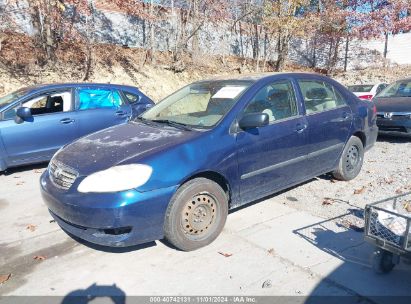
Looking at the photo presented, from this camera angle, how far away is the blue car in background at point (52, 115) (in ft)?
20.3

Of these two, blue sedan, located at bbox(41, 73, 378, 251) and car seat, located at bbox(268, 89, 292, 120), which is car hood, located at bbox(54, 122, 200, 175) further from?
car seat, located at bbox(268, 89, 292, 120)

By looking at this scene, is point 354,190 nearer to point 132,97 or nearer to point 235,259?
point 235,259

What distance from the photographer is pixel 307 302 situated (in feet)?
9.41

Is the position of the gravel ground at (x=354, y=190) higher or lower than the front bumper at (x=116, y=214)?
Answer: lower

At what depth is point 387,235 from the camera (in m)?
2.95

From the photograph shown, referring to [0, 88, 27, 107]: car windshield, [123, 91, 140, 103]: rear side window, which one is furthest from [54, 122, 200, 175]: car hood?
[123, 91, 140, 103]: rear side window

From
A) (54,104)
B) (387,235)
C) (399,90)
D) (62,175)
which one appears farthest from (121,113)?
(399,90)

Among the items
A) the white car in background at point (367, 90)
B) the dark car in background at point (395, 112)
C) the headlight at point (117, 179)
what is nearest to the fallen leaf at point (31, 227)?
the headlight at point (117, 179)

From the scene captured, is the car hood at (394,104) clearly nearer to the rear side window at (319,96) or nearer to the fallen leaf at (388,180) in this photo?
the fallen leaf at (388,180)

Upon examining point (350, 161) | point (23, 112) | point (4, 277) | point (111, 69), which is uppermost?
point (111, 69)

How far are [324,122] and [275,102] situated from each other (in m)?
0.86

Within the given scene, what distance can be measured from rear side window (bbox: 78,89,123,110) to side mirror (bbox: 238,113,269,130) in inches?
161

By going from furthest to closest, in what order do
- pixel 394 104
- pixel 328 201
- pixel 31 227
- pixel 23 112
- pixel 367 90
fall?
1. pixel 367 90
2. pixel 394 104
3. pixel 23 112
4. pixel 328 201
5. pixel 31 227

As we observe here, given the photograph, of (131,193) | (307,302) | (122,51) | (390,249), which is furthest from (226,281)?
(122,51)
